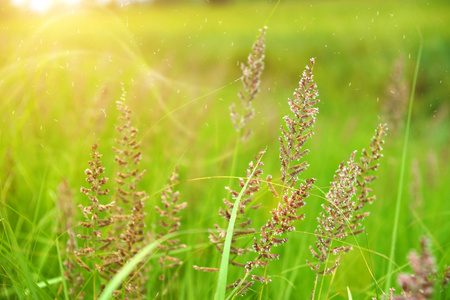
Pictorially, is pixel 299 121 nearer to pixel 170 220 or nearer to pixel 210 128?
pixel 170 220

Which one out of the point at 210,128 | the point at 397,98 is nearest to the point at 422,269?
the point at 397,98

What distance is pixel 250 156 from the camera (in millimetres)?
3371

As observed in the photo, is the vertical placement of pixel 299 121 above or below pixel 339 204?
above

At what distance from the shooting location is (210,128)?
4.66m

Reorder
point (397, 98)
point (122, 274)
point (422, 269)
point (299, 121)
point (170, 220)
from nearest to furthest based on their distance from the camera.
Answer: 1. point (422, 269)
2. point (122, 274)
3. point (299, 121)
4. point (170, 220)
5. point (397, 98)

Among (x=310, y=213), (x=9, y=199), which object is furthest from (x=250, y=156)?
(x=9, y=199)

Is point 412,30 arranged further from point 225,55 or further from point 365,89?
point 225,55

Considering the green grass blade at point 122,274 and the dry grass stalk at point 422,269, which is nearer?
the dry grass stalk at point 422,269

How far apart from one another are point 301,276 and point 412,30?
6.54m

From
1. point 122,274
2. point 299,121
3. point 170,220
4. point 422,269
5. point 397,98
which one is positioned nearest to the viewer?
point 422,269

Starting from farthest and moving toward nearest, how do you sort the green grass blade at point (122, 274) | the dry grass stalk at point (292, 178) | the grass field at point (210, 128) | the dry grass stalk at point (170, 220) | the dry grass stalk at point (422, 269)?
the grass field at point (210, 128) → the dry grass stalk at point (170, 220) → the dry grass stalk at point (292, 178) → the green grass blade at point (122, 274) → the dry grass stalk at point (422, 269)

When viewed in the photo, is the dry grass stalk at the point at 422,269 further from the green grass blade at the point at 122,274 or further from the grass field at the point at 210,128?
the green grass blade at the point at 122,274

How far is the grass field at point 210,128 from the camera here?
173 centimetres

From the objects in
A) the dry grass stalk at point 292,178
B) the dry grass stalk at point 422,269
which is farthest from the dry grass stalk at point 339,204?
the dry grass stalk at point 422,269
